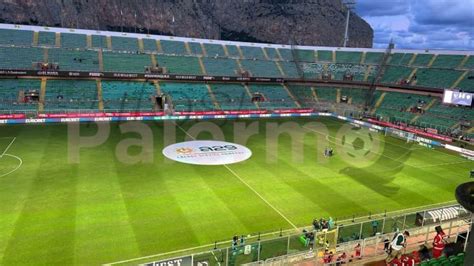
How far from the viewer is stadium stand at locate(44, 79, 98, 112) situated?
174 feet

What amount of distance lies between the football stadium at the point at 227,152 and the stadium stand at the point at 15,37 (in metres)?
0.36

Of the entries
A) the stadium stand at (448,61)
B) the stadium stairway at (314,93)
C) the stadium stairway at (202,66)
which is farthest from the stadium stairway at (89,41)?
the stadium stand at (448,61)

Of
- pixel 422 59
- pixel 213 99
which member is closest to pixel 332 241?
pixel 213 99

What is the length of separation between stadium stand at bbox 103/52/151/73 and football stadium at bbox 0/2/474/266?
383 mm

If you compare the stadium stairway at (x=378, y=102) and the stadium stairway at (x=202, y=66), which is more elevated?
the stadium stairway at (x=202, y=66)

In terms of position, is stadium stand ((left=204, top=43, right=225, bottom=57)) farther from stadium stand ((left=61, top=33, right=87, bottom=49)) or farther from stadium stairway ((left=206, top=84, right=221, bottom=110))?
stadium stand ((left=61, top=33, right=87, bottom=49))

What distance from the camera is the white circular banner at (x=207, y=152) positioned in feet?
112

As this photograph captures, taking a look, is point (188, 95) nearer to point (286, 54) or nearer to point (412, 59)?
point (286, 54)

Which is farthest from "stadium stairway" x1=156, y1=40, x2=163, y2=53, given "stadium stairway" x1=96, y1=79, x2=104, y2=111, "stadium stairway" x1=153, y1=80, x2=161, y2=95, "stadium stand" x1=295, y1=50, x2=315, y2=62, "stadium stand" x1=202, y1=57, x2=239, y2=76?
"stadium stand" x1=295, y1=50, x2=315, y2=62

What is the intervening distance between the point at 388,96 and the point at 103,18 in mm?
75590

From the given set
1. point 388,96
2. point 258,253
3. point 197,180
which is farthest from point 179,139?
point 388,96

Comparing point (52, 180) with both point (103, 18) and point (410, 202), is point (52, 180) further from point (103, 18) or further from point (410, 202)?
point (103, 18)

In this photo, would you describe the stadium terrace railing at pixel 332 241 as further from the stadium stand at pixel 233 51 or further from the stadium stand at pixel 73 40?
the stadium stand at pixel 233 51

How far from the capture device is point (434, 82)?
217 feet
